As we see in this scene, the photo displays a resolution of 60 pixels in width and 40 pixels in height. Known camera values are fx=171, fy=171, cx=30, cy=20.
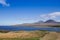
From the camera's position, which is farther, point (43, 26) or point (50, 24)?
point (50, 24)

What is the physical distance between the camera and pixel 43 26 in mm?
66562

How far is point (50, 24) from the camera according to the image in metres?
72.1

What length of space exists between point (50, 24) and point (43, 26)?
21.5ft
